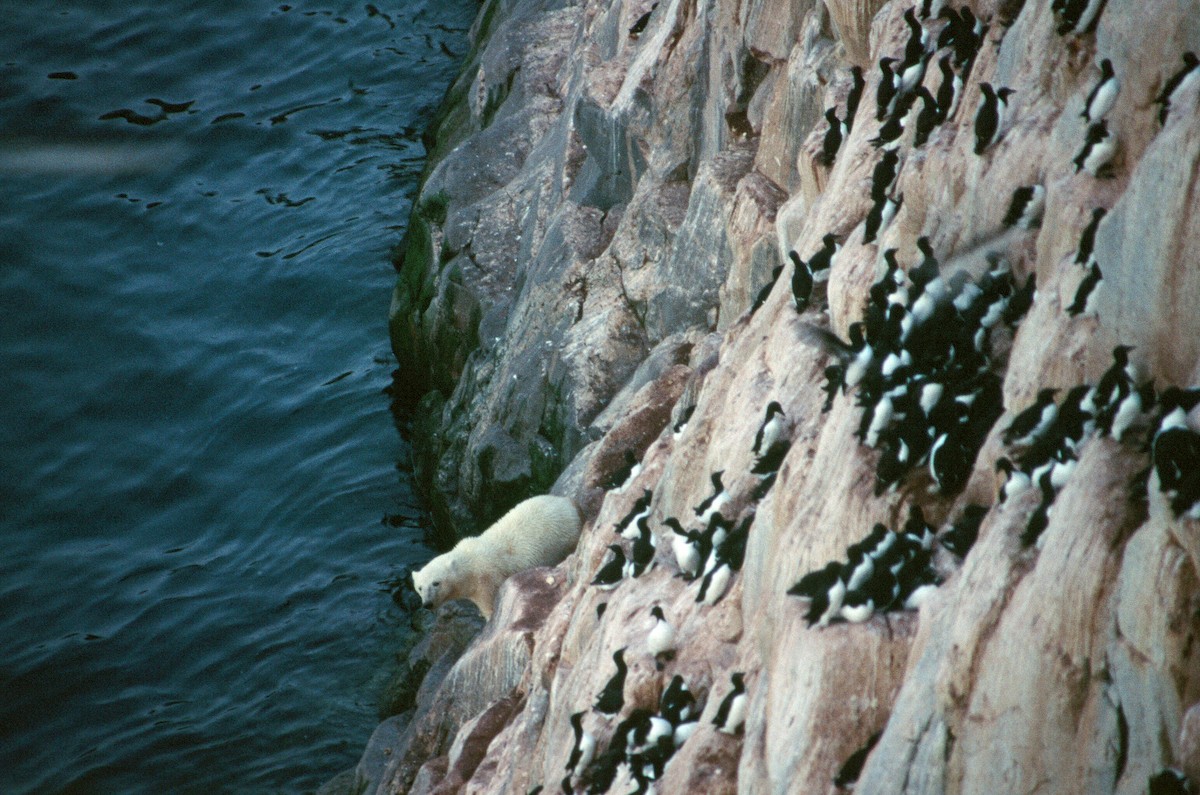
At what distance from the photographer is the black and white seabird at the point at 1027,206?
329 inches

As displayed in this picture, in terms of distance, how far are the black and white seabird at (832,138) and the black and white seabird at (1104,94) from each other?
409 cm

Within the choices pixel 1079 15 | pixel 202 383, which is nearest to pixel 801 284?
pixel 1079 15

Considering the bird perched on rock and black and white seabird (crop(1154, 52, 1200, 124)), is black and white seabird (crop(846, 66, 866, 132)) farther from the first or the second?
black and white seabird (crop(1154, 52, 1200, 124))

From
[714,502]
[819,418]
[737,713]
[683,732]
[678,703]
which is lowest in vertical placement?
[683,732]

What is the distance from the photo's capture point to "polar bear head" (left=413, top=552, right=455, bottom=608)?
17141 millimetres

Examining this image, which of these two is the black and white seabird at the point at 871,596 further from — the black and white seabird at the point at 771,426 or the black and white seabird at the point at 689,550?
the black and white seabird at the point at 689,550

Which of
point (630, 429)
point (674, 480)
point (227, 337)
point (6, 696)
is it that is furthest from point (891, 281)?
point (227, 337)

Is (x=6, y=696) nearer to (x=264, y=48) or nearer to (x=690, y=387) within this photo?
(x=690, y=387)

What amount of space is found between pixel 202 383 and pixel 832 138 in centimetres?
1775

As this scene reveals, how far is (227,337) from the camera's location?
26875 mm

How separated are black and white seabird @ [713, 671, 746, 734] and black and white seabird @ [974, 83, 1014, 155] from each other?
4.22 m

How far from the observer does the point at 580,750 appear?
32.8ft

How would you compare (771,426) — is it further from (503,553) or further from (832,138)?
(503,553)

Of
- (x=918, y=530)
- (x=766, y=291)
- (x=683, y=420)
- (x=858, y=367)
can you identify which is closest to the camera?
(x=918, y=530)
